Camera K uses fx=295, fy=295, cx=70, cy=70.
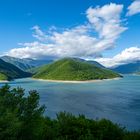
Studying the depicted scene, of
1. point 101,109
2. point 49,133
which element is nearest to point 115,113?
point 101,109

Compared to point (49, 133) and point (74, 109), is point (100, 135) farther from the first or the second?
point (74, 109)

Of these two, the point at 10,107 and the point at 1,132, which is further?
the point at 10,107

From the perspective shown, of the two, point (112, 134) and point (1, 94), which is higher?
point (1, 94)

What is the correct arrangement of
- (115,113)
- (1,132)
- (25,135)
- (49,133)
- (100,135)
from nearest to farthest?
1. (1,132)
2. (25,135)
3. (49,133)
4. (100,135)
5. (115,113)

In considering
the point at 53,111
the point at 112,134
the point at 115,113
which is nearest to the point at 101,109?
the point at 115,113

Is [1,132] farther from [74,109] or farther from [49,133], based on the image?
[74,109]

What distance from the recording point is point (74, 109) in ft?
292

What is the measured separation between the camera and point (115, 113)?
80375 mm

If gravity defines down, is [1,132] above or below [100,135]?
above

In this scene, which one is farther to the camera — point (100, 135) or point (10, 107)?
point (100, 135)

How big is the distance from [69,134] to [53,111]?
49014 mm

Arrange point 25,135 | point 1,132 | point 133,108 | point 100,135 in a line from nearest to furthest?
1. point 1,132
2. point 25,135
3. point 100,135
4. point 133,108

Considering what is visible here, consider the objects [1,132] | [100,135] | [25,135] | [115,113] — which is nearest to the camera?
[1,132]

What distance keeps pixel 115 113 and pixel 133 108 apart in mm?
9607
